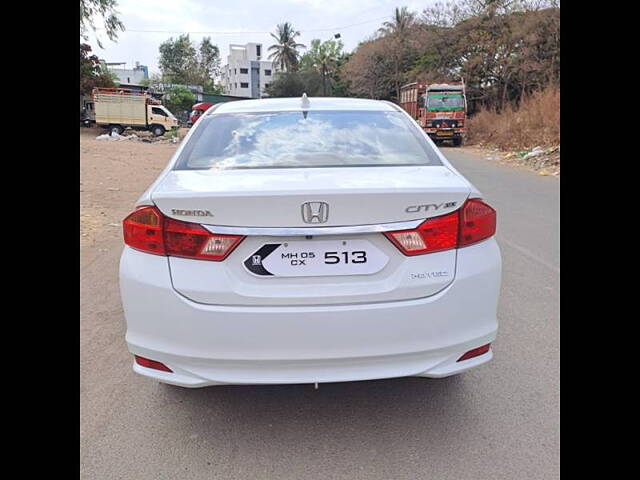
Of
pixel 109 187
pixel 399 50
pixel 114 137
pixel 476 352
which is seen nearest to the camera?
pixel 476 352

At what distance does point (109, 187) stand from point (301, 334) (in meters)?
10.4

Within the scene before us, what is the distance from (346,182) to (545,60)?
94.4 ft

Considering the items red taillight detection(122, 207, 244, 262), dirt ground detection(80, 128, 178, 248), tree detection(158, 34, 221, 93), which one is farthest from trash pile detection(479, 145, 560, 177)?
tree detection(158, 34, 221, 93)

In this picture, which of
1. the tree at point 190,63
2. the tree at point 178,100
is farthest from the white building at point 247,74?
the tree at point 178,100

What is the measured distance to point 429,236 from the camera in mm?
2385

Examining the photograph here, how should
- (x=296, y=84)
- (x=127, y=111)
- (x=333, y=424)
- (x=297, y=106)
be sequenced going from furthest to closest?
(x=296, y=84), (x=127, y=111), (x=297, y=106), (x=333, y=424)

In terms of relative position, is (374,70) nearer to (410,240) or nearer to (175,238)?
(410,240)

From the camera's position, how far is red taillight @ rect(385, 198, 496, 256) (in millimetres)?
2359

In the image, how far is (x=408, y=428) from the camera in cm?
273

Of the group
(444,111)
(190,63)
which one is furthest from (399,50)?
(190,63)

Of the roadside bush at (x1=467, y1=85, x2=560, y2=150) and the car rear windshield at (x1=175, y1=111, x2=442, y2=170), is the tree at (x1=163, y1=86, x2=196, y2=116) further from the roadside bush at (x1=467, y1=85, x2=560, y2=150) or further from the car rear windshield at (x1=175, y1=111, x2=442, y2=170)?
the car rear windshield at (x1=175, y1=111, x2=442, y2=170)

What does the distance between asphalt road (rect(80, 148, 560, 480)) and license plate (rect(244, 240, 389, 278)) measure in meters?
0.92
